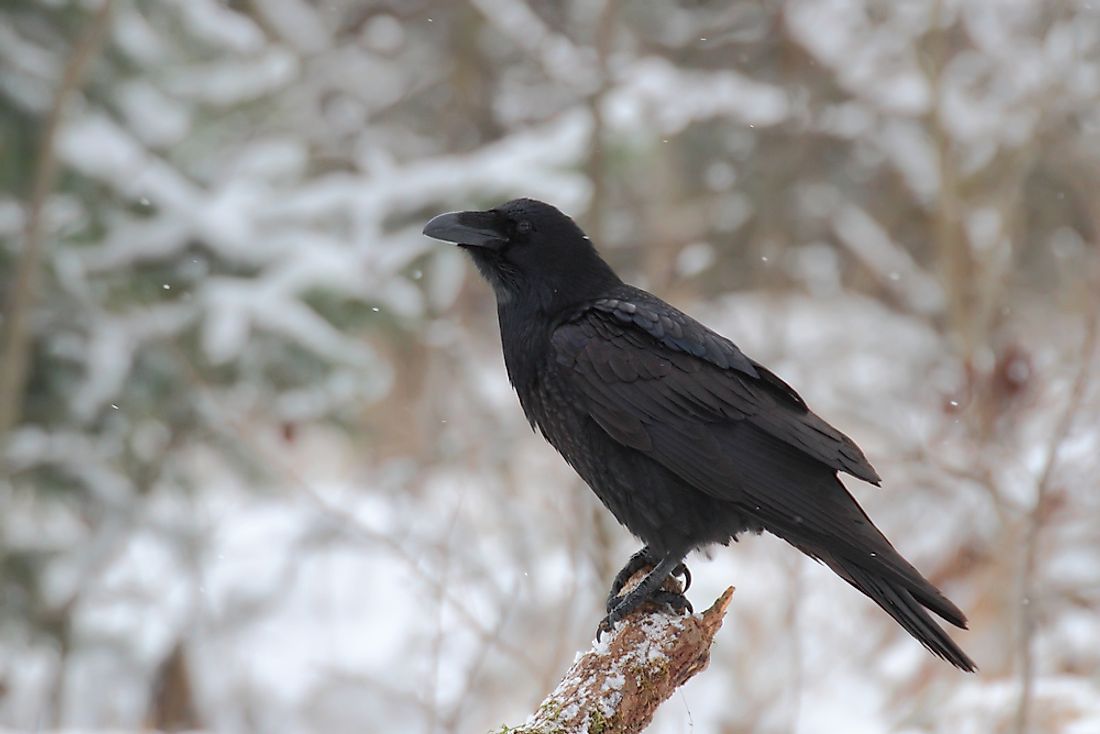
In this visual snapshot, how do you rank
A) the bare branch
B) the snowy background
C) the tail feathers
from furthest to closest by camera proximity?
the snowy background
the bare branch
the tail feathers

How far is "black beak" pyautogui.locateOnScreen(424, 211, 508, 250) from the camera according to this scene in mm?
3248

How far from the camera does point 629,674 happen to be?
258cm

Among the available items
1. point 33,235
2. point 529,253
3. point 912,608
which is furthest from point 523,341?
point 33,235

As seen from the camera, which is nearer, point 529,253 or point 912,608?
point 912,608

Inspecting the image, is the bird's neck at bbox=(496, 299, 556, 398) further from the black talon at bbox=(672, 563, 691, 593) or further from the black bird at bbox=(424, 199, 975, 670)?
the black talon at bbox=(672, 563, 691, 593)

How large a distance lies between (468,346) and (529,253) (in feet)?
18.6

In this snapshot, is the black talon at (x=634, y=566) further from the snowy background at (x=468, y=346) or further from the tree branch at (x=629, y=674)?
the snowy background at (x=468, y=346)

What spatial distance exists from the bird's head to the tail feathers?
41.1 inches

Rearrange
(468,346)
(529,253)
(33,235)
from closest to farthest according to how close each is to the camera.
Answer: (529,253) → (33,235) → (468,346)

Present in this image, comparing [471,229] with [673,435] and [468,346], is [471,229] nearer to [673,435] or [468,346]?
[673,435]

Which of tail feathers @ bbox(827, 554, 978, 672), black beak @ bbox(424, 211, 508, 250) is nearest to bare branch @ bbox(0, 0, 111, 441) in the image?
black beak @ bbox(424, 211, 508, 250)

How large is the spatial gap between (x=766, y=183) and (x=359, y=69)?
13.2 feet

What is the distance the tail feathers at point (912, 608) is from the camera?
2.63m

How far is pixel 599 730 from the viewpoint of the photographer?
243cm
